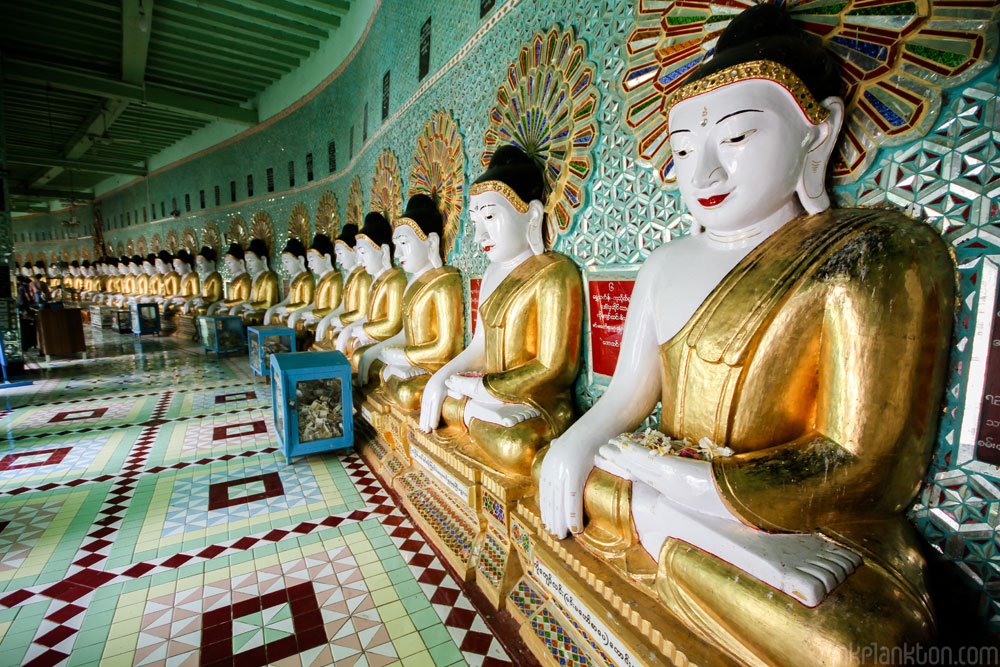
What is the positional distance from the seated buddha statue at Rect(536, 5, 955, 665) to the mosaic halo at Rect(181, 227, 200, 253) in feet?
43.0

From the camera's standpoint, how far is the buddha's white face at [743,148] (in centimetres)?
118

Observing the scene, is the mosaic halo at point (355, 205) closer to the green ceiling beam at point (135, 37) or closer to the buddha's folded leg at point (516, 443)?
the green ceiling beam at point (135, 37)

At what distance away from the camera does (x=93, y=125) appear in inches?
429

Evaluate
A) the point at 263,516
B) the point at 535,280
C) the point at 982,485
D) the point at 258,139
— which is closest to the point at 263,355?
the point at 263,516

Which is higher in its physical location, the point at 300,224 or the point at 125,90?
the point at 125,90

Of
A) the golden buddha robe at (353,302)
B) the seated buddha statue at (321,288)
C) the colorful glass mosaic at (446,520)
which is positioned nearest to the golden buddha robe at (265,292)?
the seated buddha statue at (321,288)

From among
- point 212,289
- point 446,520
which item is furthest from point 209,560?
point 212,289

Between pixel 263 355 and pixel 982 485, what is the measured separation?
20.1ft

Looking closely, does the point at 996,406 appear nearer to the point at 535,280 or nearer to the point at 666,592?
the point at 666,592

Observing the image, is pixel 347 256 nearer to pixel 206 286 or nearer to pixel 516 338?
pixel 516 338

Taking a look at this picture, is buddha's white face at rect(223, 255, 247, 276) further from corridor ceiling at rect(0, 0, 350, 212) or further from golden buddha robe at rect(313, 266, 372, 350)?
golden buddha robe at rect(313, 266, 372, 350)

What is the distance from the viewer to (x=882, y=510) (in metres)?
1.10

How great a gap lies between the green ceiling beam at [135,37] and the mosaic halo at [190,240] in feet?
13.6

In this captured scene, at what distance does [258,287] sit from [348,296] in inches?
146
